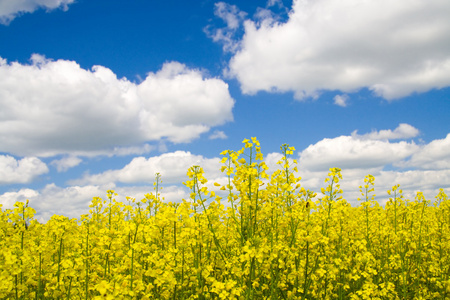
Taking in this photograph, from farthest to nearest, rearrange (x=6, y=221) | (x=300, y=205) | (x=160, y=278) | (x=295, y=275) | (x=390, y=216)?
(x=390, y=216) < (x=6, y=221) < (x=300, y=205) < (x=295, y=275) < (x=160, y=278)

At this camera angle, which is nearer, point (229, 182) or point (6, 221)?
point (229, 182)

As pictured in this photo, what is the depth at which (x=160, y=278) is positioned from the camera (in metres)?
4.02

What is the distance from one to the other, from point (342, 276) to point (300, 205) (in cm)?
173

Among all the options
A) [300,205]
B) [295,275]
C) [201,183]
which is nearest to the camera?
[201,183]

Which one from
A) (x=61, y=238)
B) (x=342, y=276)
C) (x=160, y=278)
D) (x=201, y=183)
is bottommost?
(x=342, y=276)

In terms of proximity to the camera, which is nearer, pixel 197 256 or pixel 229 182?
pixel 229 182

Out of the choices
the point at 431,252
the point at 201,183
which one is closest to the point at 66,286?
the point at 201,183

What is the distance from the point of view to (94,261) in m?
5.40

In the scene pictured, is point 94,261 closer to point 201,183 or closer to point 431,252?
point 201,183

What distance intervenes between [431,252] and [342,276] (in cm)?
314

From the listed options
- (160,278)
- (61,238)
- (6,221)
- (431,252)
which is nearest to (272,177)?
(160,278)

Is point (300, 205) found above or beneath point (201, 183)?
beneath

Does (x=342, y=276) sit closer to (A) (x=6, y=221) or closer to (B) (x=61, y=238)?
(B) (x=61, y=238)

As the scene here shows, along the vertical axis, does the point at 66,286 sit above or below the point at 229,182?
below
